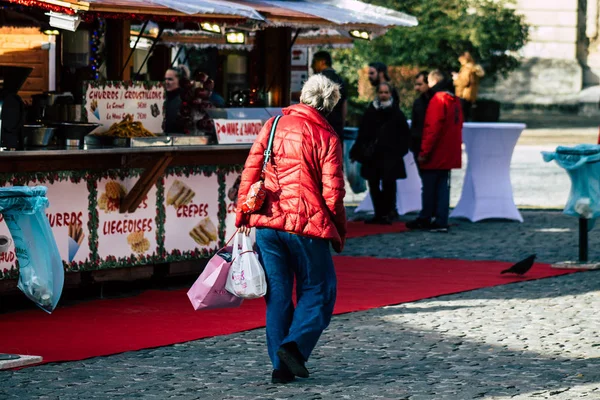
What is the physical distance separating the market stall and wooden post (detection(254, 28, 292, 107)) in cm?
404

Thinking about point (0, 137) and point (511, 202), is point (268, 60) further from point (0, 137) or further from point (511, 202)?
point (0, 137)

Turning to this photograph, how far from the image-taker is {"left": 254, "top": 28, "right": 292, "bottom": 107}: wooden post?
1666 cm

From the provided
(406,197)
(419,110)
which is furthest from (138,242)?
(406,197)

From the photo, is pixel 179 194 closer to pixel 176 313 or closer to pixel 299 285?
pixel 176 313

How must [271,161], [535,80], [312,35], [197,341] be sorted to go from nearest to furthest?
1. [271,161]
2. [197,341]
3. [312,35]
4. [535,80]

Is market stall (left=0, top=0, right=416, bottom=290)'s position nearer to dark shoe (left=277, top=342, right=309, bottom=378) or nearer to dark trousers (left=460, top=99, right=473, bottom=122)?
dark shoe (left=277, top=342, right=309, bottom=378)

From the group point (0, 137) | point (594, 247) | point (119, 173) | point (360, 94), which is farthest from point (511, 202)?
point (360, 94)

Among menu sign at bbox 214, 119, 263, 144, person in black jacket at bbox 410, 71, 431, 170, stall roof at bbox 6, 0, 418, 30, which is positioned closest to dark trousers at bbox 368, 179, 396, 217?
person in black jacket at bbox 410, 71, 431, 170

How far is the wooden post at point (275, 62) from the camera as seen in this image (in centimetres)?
1666

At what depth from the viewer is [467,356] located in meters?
8.30

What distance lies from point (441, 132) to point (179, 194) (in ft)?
14.6

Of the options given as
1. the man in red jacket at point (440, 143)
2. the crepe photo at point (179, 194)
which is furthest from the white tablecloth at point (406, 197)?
the crepe photo at point (179, 194)

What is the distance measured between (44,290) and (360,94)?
987 inches

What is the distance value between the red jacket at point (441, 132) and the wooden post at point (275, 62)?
7.81ft
